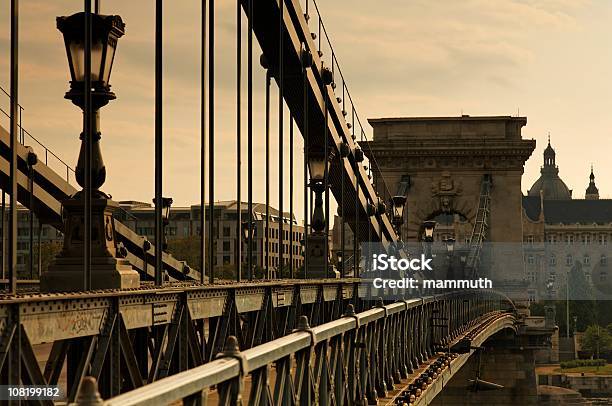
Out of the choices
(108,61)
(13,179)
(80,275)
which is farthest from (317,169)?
(13,179)

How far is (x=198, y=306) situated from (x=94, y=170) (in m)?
2.45

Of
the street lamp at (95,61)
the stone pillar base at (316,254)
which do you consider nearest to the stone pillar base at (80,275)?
the street lamp at (95,61)

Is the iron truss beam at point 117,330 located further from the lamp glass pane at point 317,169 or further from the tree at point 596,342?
the tree at point 596,342

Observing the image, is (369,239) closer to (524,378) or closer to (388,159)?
(524,378)

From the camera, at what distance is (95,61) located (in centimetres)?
1227

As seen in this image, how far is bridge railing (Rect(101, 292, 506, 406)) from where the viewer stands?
8.15 m

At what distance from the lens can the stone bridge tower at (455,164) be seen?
305 feet

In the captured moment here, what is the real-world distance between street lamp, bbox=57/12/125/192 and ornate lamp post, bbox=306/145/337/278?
1496 cm

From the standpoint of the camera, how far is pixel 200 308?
1426 cm

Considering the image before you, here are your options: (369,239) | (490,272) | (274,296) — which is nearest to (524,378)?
(490,272)

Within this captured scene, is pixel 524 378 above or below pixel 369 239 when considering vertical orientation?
below

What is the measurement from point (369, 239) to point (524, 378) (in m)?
41.1

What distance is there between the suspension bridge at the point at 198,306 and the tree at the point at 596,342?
415 feet

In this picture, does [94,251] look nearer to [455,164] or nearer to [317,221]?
[317,221]
